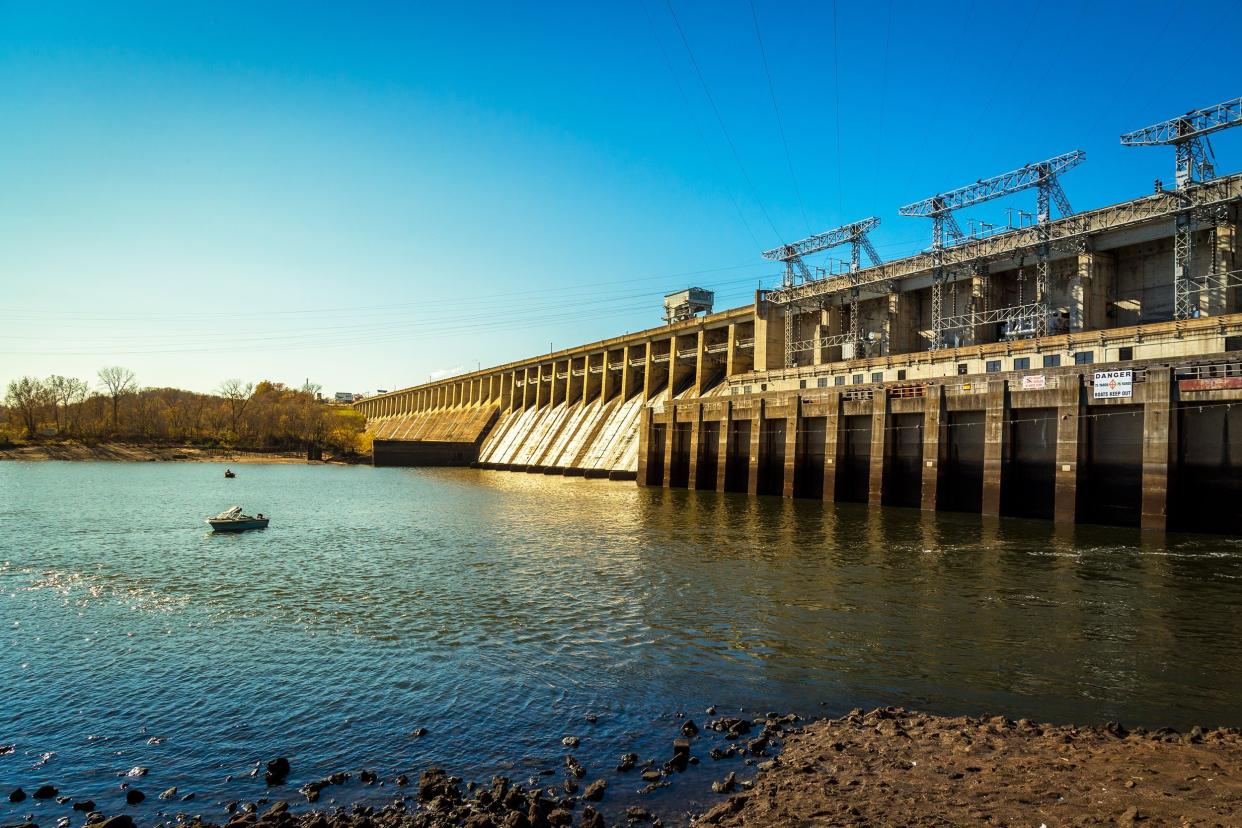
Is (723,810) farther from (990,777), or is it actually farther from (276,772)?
(276,772)

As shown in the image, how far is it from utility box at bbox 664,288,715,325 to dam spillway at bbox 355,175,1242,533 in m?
8.45

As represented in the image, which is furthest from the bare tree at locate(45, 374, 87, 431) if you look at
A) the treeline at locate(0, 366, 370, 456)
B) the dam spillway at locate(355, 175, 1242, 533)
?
the dam spillway at locate(355, 175, 1242, 533)

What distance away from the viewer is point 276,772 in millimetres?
10812

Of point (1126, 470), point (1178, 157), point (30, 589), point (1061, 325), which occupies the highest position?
point (1178, 157)

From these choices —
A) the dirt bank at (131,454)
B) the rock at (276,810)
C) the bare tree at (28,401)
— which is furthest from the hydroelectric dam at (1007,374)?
the bare tree at (28,401)

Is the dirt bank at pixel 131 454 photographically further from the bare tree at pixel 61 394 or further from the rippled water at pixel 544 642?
the rippled water at pixel 544 642

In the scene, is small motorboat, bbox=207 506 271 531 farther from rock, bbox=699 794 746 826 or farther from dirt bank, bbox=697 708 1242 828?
rock, bbox=699 794 746 826

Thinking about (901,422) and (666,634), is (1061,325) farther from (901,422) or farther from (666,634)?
(666,634)

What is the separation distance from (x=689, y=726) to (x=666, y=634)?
6.13 metres

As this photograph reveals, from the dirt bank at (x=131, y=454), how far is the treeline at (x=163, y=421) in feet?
11.3

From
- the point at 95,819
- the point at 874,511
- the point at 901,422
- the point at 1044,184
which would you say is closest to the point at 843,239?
the point at 1044,184

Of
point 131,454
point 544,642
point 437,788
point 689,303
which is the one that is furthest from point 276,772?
point 131,454

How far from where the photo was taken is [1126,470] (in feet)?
118

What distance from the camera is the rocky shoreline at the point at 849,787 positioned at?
355 inches
